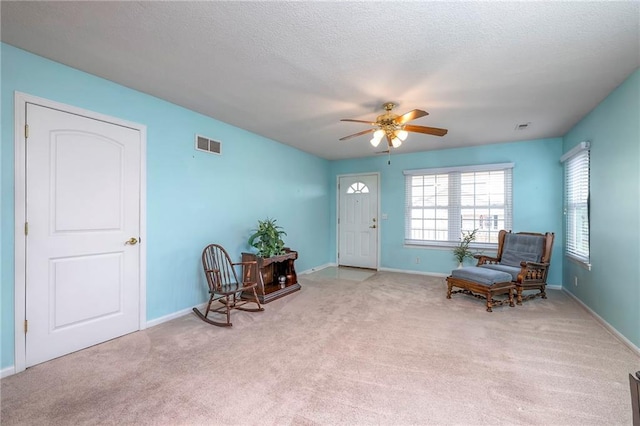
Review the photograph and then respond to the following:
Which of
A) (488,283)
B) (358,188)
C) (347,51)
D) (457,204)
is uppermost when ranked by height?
(347,51)

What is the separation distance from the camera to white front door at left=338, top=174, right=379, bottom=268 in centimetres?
609

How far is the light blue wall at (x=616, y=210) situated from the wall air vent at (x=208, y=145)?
4311mm

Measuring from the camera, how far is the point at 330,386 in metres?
2.00

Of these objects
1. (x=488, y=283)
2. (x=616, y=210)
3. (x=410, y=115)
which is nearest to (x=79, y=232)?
(x=410, y=115)

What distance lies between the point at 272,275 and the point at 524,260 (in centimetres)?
379

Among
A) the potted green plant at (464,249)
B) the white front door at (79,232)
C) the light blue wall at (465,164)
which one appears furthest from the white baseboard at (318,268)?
the white front door at (79,232)

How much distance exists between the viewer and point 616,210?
2.81m

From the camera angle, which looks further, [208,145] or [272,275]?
[272,275]

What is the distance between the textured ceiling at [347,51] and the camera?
5.74ft

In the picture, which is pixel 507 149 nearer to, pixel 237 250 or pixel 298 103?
pixel 298 103

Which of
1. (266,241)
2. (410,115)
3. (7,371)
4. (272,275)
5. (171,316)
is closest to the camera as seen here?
(7,371)

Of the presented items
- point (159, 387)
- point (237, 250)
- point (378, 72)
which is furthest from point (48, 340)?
point (378, 72)

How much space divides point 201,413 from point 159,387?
471mm

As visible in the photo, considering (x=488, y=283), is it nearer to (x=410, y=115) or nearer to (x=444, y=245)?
(x=444, y=245)
